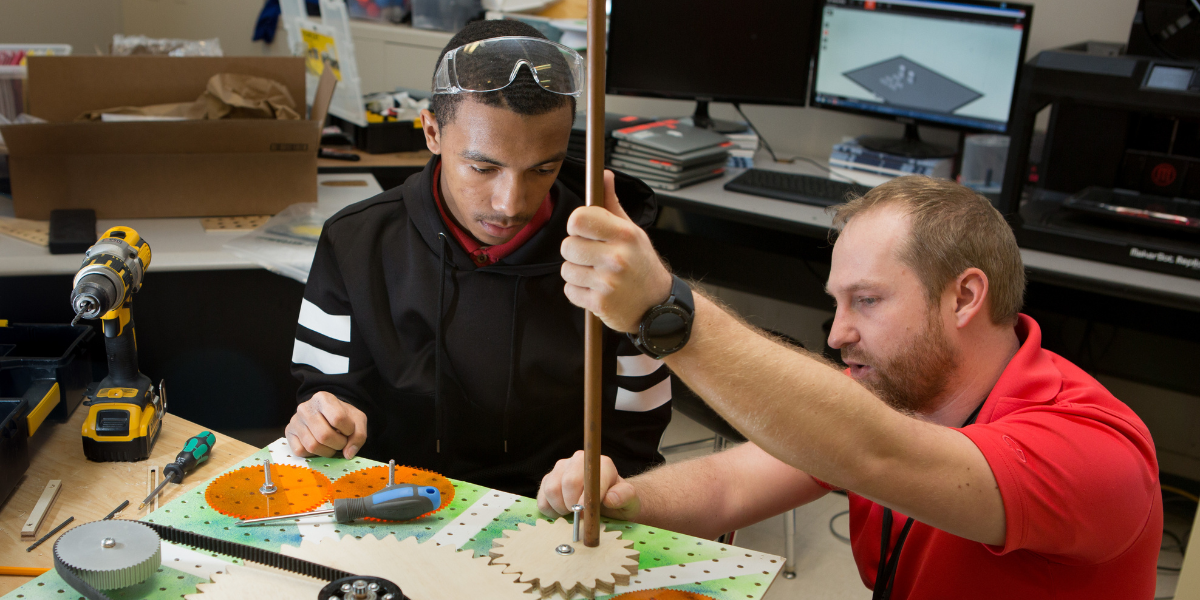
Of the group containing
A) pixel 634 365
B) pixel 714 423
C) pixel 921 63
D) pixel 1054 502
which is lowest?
pixel 714 423

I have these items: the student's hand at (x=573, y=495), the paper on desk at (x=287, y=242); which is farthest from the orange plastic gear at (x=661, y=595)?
the paper on desk at (x=287, y=242)

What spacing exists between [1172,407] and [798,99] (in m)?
1.45

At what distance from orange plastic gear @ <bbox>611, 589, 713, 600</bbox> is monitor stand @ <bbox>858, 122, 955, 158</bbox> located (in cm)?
206

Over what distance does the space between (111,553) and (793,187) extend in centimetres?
208

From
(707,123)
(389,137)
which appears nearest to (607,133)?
(707,123)

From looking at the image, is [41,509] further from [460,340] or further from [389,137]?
[389,137]

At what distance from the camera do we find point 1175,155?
88.5 inches

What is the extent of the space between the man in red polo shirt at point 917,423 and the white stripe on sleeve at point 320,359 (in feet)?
1.75

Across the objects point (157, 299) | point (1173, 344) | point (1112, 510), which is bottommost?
point (1173, 344)

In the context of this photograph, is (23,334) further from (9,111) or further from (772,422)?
(772,422)

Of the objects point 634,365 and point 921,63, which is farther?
point 921,63

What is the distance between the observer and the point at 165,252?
200 centimetres

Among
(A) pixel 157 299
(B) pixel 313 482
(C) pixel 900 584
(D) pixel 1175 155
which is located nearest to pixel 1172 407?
(D) pixel 1175 155

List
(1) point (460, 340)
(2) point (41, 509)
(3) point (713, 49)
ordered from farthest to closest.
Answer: (3) point (713, 49) < (1) point (460, 340) < (2) point (41, 509)
